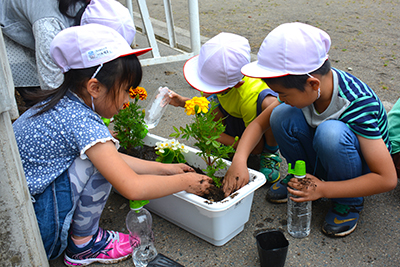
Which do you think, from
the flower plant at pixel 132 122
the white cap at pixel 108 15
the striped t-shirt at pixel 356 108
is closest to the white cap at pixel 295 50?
the striped t-shirt at pixel 356 108

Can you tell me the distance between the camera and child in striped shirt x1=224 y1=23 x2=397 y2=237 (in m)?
1.50

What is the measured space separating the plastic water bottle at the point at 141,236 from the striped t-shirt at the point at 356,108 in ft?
3.32

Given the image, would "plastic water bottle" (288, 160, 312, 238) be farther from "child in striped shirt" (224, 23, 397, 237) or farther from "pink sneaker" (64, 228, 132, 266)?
"pink sneaker" (64, 228, 132, 266)

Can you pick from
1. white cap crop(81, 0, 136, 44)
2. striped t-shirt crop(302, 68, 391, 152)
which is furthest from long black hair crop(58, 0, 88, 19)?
striped t-shirt crop(302, 68, 391, 152)

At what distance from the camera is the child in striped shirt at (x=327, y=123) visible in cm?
150

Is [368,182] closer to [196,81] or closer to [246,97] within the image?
[246,97]

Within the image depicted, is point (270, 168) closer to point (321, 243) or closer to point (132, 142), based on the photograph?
point (321, 243)

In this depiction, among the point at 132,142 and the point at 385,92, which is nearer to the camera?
the point at 132,142

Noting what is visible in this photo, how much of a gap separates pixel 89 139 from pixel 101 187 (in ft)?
0.90

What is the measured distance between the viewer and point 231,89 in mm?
2133

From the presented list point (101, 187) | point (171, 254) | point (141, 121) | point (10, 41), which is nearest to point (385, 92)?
point (141, 121)

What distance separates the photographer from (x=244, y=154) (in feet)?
5.92

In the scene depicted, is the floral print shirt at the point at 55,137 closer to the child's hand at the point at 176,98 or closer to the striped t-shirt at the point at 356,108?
the child's hand at the point at 176,98

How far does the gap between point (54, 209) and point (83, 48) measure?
688mm
